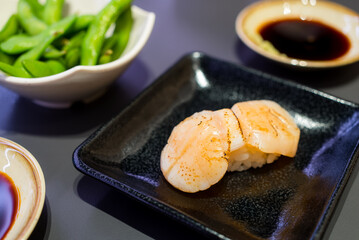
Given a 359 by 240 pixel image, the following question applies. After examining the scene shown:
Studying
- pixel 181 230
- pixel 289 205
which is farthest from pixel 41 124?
pixel 289 205

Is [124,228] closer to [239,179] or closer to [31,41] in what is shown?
[239,179]

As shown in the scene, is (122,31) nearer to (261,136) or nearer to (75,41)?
(75,41)

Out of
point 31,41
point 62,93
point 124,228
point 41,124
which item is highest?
point 31,41

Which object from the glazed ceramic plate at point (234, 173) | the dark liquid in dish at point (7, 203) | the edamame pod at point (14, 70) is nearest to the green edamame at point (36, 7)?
the edamame pod at point (14, 70)

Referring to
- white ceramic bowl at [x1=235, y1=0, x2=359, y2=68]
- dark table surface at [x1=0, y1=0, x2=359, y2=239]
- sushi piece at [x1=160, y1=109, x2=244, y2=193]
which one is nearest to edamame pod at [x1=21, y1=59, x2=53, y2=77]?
dark table surface at [x1=0, y1=0, x2=359, y2=239]

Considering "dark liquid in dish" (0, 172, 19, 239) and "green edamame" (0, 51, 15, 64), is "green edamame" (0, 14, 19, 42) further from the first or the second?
"dark liquid in dish" (0, 172, 19, 239)

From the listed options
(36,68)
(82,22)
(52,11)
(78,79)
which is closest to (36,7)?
(52,11)

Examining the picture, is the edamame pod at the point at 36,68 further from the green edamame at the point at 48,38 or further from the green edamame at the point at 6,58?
the green edamame at the point at 6,58
